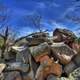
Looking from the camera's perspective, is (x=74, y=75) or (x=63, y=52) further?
(x=63, y=52)

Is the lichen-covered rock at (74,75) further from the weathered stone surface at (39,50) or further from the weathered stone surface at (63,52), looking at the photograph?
the weathered stone surface at (39,50)

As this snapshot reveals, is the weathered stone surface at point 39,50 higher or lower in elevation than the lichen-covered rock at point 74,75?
higher

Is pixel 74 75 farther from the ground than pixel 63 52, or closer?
closer

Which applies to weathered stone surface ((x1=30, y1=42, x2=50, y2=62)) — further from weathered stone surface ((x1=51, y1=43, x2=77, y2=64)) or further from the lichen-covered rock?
the lichen-covered rock

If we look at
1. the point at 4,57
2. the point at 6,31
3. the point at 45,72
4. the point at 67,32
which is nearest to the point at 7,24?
the point at 6,31

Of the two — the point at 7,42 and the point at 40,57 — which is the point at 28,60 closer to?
the point at 40,57

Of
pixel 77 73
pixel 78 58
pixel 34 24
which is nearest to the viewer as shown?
pixel 77 73

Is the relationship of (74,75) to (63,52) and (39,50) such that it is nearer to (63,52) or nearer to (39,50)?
(63,52)

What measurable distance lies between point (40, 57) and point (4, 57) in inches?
56.8

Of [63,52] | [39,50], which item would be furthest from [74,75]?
[39,50]

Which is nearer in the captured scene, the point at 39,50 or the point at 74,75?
the point at 74,75

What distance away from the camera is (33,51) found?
25.7 feet

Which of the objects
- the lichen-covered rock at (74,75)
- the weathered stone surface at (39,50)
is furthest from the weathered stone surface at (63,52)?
the lichen-covered rock at (74,75)

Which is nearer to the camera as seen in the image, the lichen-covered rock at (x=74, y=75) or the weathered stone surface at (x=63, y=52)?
the lichen-covered rock at (x=74, y=75)
